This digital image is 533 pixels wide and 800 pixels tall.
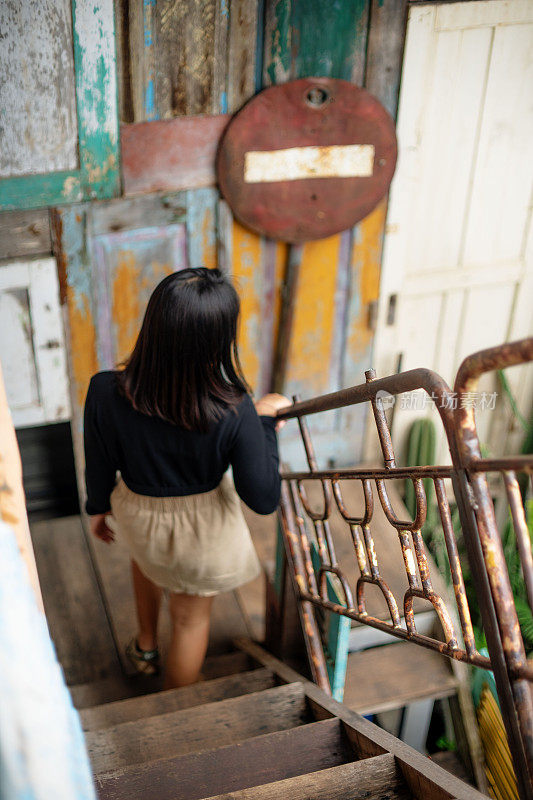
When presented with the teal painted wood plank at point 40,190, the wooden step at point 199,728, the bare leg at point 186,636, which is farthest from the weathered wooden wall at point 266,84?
the wooden step at point 199,728

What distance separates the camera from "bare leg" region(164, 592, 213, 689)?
2.48 m

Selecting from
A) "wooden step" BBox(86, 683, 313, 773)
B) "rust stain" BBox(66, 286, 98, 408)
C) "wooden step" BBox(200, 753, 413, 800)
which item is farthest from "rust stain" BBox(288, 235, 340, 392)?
"wooden step" BBox(200, 753, 413, 800)

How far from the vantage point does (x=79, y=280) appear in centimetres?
319

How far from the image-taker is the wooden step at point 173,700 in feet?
8.14

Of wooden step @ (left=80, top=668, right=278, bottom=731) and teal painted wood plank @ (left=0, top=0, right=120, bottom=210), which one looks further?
teal painted wood plank @ (left=0, top=0, right=120, bottom=210)

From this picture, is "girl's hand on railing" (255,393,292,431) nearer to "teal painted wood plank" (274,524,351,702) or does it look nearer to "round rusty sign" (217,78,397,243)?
"teal painted wood plank" (274,524,351,702)

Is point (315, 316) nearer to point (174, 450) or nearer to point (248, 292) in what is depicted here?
point (248, 292)

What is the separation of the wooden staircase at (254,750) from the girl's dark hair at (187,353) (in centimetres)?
85

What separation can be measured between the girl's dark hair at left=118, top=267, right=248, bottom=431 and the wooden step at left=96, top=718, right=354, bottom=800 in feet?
2.72

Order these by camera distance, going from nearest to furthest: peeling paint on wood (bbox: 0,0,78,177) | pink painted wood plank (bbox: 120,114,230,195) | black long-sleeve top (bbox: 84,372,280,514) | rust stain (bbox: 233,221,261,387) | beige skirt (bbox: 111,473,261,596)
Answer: black long-sleeve top (bbox: 84,372,280,514), beige skirt (bbox: 111,473,261,596), peeling paint on wood (bbox: 0,0,78,177), pink painted wood plank (bbox: 120,114,230,195), rust stain (bbox: 233,221,261,387)

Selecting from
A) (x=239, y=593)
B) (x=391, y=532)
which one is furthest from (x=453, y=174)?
(x=239, y=593)

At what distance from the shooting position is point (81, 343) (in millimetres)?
3318

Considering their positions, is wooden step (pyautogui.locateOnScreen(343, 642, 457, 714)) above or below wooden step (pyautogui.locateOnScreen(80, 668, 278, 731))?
below

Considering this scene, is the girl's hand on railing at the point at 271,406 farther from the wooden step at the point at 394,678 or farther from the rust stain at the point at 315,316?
the wooden step at the point at 394,678
